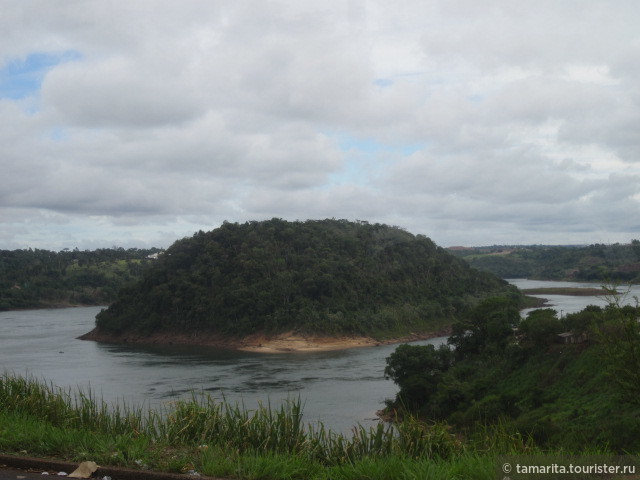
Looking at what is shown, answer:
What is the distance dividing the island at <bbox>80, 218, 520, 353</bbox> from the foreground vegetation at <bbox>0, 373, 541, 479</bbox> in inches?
2030

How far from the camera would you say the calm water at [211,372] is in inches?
1369

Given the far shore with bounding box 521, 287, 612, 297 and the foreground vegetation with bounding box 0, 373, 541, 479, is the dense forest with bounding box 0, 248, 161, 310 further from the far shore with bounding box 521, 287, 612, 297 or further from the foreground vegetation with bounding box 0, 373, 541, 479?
the foreground vegetation with bounding box 0, 373, 541, 479

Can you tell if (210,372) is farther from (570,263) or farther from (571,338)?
(570,263)

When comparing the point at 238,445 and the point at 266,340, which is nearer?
the point at 238,445

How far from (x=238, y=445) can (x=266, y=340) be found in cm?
5505

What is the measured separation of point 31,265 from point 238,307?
68602mm

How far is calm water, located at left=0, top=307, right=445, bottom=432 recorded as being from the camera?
34781 millimetres

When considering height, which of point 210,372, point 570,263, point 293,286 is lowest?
point 210,372

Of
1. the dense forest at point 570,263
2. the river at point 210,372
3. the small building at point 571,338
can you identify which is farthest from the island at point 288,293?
the small building at point 571,338

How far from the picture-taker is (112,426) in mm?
7965

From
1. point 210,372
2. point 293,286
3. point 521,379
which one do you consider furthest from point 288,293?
point 521,379

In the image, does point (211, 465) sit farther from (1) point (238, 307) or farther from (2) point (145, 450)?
(1) point (238, 307)

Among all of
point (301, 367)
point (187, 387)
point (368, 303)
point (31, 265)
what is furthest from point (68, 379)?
point (31, 265)

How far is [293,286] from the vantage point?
6888 centimetres
